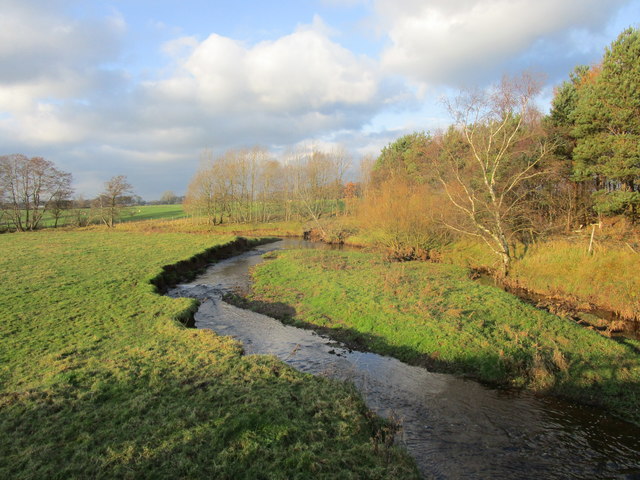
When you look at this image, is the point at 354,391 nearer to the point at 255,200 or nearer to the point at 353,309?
the point at 353,309

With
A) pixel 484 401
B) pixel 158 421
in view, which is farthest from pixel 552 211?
pixel 158 421

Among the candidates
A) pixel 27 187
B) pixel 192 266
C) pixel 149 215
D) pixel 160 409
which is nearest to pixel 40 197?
pixel 27 187

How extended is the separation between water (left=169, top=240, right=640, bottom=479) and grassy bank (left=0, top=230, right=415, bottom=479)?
106 centimetres

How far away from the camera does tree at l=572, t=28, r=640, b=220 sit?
59.8 ft

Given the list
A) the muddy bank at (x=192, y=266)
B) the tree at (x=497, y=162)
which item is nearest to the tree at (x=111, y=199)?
the muddy bank at (x=192, y=266)

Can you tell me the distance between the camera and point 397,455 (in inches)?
238

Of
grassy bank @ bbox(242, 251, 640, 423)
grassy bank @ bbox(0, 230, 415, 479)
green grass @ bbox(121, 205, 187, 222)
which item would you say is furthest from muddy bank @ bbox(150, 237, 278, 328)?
green grass @ bbox(121, 205, 187, 222)

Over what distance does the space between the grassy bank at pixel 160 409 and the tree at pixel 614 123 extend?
2067 centimetres

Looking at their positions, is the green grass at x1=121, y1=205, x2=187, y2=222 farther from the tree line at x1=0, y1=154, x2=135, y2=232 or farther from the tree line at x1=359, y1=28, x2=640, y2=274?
the tree line at x1=359, y1=28, x2=640, y2=274

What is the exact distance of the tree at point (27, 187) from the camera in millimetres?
48188

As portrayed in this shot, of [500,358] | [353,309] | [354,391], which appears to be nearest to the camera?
[354,391]

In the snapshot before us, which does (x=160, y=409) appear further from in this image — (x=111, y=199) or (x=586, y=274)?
(x=111, y=199)

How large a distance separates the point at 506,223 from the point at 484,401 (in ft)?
54.8

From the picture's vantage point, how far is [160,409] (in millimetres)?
6742
